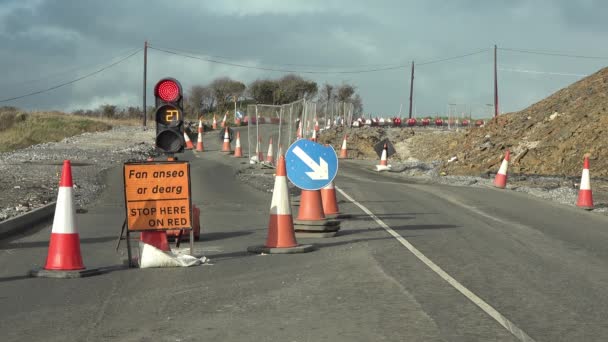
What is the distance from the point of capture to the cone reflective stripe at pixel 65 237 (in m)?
9.62

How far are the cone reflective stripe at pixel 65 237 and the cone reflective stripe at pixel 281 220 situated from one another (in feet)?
8.54

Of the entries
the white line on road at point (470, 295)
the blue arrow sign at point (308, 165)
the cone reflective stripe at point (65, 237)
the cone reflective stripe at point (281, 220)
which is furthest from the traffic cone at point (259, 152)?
the cone reflective stripe at point (65, 237)

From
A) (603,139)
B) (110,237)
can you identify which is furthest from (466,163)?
(110,237)

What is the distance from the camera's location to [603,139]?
26984 millimetres

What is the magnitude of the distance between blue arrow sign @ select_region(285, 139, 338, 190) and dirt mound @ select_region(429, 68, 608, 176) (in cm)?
1466

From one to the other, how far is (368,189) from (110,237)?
1013 centimetres

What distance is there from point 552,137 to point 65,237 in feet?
73.7

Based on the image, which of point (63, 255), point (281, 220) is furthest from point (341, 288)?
point (63, 255)

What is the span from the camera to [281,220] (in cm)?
1131

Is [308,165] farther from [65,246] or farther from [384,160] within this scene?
[384,160]

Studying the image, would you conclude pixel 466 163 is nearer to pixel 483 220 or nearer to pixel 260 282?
pixel 483 220

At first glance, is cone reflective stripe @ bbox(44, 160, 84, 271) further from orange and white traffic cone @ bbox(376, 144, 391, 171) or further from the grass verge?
the grass verge

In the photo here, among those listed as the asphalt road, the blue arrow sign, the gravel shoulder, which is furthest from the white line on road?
the gravel shoulder

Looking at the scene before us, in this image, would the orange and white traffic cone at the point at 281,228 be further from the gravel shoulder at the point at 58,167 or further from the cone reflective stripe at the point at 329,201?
the gravel shoulder at the point at 58,167
